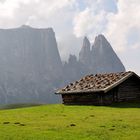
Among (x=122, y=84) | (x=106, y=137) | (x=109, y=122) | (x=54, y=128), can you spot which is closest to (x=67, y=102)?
(x=122, y=84)

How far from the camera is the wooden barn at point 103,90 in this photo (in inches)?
1761

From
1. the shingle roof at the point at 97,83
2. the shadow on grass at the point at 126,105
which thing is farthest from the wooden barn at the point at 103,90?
the shadow on grass at the point at 126,105

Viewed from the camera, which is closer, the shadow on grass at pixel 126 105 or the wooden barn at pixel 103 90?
the shadow on grass at pixel 126 105

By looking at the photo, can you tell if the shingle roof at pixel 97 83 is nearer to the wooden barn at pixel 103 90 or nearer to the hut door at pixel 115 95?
the wooden barn at pixel 103 90

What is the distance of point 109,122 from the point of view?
26.4 metres

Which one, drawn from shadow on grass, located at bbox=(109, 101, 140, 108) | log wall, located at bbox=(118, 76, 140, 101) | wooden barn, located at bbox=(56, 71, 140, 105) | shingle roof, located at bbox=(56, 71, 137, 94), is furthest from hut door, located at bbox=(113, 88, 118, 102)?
shingle roof, located at bbox=(56, 71, 137, 94)

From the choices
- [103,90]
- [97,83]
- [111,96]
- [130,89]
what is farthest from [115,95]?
[103,90]

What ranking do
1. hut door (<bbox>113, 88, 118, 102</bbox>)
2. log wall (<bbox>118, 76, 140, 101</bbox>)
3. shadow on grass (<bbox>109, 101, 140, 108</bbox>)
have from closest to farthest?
1. shadow on grass (<bbox>109, 101, 140, 108</bbox>)
2. hut door (<bbox>113, 88, 118, 102</bbox>)
3. log wall (<bbox>118, 76, 140, 101</bbox>)

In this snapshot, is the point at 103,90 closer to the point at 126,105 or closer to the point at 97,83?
the point at 126,105

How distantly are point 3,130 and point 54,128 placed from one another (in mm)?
2768

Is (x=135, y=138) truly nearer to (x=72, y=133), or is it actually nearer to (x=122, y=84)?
(x=72, y=133)

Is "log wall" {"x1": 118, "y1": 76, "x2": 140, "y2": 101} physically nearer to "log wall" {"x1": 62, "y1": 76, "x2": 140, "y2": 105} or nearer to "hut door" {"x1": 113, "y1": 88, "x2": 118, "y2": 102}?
A: "log wall" {"x1": 62, "y1": 76, "x2": 140, "y2": 105}

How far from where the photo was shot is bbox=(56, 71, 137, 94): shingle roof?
44.2m

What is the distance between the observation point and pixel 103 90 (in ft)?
140
